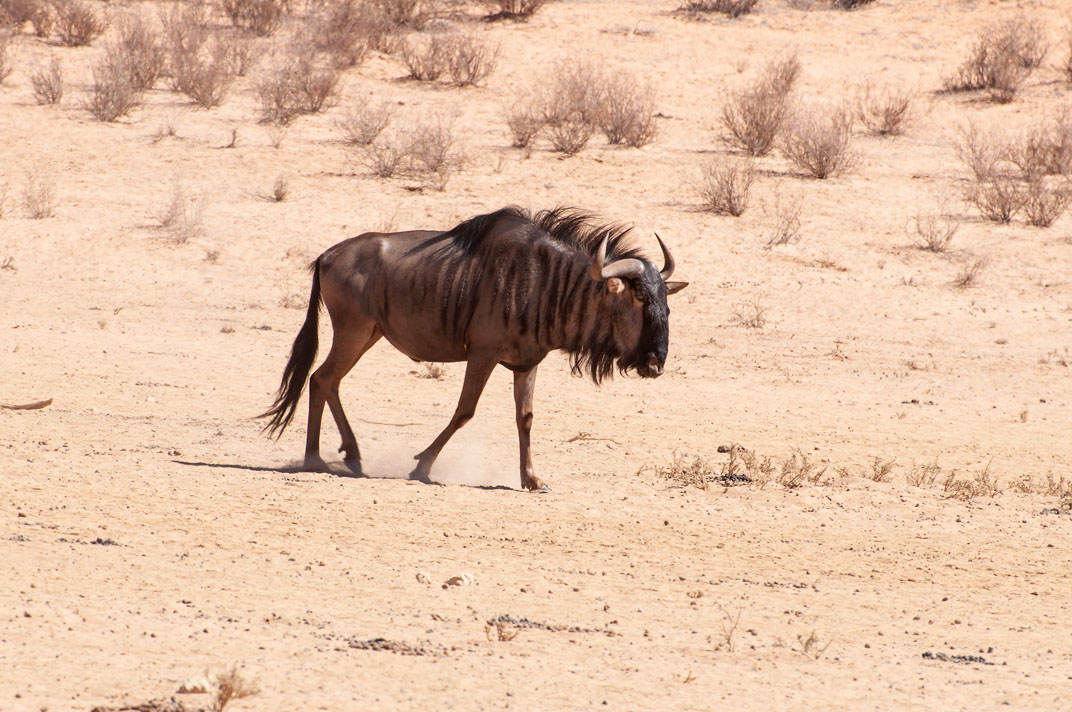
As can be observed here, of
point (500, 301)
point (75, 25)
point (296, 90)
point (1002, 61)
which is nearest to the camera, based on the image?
point (500, 301)

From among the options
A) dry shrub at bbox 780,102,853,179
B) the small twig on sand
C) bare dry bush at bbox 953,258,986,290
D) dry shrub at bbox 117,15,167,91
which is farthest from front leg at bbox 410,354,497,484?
dry shrub at bbox 117,15,167,91

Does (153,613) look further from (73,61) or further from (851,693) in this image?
(73,61)

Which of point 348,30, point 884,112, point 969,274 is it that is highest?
point 348,30

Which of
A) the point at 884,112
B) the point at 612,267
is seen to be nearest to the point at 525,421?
the point at 612,267

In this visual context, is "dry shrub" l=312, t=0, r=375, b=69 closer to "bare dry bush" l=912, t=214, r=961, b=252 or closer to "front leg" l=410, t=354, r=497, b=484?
"bare dry bush" l=912, t=214, r=961, b=252

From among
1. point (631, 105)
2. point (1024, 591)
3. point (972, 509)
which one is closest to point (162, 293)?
point (631, 105)

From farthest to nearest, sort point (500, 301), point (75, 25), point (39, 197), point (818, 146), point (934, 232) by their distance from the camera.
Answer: point (75, 25) < point (818, 146) < point (934, 232) < point (39, 197) < point (500, 301)

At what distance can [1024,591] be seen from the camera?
21.0 feet

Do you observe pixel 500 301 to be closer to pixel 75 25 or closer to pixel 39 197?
pixel 39 197

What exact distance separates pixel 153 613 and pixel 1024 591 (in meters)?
4.19

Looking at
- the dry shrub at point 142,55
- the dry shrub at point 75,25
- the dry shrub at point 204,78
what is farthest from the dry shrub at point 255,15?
the dry shrub at point 204,78

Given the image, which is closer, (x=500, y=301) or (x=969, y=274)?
(x=500, y=301)

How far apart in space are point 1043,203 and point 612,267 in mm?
11397

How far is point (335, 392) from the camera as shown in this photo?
8414 mm
